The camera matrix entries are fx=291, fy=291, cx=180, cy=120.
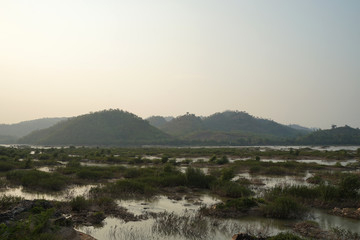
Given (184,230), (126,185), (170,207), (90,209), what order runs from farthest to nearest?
(126,185) < (170,207) < (90,209) < (184,230)

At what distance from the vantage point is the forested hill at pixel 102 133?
435 feet

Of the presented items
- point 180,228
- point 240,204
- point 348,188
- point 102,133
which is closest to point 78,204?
point 180,228

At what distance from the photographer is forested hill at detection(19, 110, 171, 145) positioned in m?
133

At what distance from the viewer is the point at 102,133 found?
146m

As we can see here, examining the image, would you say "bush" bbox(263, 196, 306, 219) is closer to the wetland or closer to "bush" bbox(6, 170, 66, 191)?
the wetland

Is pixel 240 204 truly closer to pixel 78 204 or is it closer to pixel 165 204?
pixel 165 204

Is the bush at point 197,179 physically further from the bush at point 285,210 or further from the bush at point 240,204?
the bush at point 285,210

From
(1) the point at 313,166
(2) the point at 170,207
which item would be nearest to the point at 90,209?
(2) the point at 170,207

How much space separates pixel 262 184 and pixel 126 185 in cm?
988

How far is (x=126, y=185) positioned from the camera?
17375mm

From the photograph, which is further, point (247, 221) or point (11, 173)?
point (11, 173)

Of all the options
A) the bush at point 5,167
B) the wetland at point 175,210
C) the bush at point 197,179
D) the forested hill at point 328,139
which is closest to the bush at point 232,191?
the wetland at point 175,210

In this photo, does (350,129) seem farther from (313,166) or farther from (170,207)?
(170,207)

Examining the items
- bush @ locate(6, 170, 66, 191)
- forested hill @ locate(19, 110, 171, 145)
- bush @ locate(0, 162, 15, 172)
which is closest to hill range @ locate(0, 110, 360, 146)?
forested hill @ locate(19, 110, 171, 145)
